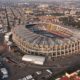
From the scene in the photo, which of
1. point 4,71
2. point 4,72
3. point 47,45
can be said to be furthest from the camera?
point 47,45

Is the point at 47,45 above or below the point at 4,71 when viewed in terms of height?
above

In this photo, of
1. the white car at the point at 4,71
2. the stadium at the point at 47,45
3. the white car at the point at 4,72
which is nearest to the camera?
the white car at the point at 4,72

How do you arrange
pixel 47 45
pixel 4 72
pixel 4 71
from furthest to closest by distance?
pixel 47 45, pixel 4 71, pixel 4 72

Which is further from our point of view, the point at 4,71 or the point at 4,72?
the point at 4,71

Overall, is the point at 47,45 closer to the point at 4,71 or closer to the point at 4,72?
the point at 4,71

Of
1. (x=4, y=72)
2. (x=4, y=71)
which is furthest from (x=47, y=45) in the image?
(x=4, y=72)

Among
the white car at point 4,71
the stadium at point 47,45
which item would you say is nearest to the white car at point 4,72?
the white car at point 4,71

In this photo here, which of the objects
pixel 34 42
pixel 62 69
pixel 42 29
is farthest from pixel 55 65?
pixel 42 29

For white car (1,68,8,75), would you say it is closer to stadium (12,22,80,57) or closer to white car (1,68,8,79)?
white car (1,68,8,79)

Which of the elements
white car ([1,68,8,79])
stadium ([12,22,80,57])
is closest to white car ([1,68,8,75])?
white car ([1,68,8,79])

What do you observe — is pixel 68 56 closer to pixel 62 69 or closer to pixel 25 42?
pixel 62 69

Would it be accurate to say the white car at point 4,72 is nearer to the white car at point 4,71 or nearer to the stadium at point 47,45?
the white car at point 4,71
